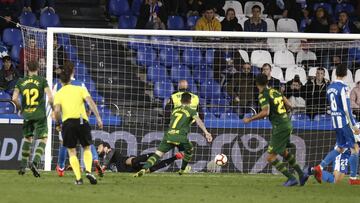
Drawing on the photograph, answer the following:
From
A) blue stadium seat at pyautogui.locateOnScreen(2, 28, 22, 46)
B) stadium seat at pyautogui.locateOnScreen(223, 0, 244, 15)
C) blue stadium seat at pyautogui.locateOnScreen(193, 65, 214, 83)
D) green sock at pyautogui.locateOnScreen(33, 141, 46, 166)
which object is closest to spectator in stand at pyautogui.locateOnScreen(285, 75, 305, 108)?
blue stadium seat at pyautogui.locateOnScreen(193, 65, 214, 83)

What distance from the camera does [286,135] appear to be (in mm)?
18312

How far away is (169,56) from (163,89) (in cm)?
76

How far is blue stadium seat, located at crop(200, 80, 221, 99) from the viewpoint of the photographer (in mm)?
23875

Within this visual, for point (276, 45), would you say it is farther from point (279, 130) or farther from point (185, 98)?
point (279, 130)

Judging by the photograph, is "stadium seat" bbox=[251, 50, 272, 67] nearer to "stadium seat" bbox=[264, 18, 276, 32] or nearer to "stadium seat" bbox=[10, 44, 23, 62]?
"stadium seat" bbox=[264, 18, 276, 32]

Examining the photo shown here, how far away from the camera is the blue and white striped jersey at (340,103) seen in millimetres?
18109

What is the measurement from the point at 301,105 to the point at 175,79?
9.53ft

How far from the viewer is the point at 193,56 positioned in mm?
24031

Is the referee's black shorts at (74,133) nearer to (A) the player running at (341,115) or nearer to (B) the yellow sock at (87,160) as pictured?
(B) the yellow sock at (87,160)

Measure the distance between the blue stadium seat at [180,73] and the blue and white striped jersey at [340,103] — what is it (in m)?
6.29

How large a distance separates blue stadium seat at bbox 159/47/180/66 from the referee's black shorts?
23.1ft

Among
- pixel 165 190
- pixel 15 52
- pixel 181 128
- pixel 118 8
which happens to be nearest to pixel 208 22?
pixel 118 8

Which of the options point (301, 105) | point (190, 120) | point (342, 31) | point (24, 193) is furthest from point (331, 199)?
point (342, 31)

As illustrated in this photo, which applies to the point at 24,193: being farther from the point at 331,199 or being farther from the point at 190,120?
the point at 190,120
